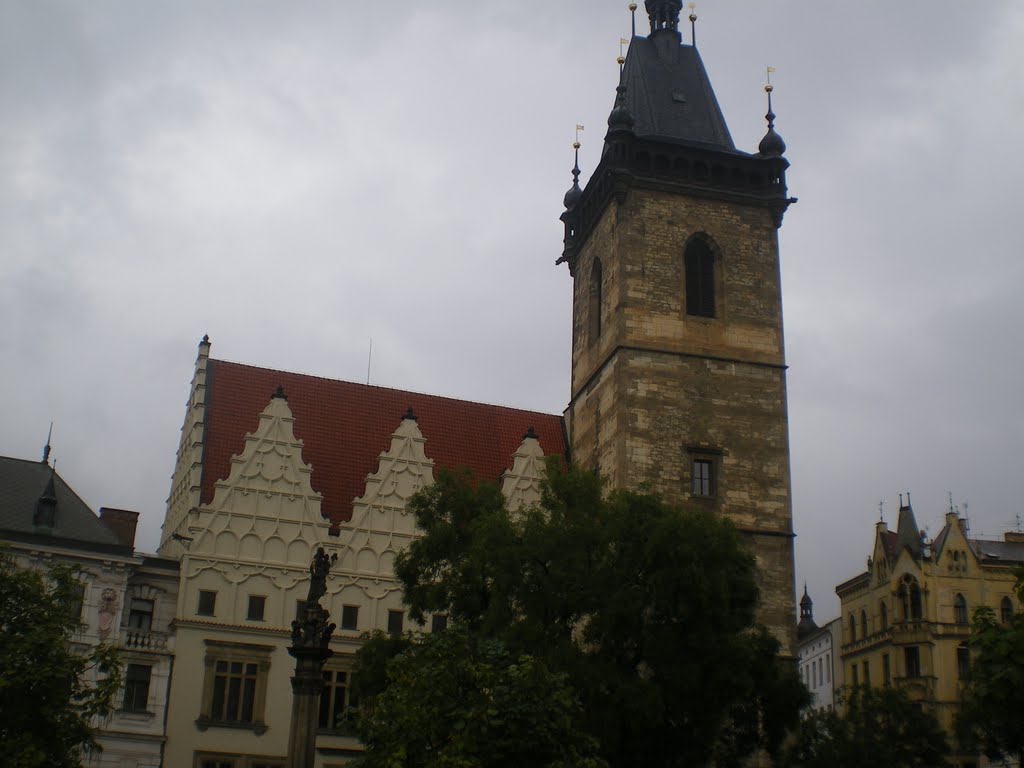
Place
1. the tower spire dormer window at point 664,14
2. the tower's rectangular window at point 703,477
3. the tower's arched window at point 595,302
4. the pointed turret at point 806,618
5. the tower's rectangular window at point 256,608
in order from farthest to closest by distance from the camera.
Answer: the pointed turret at point 806,618
the tower spire dormer window at point 664,14
the tower's arched window at point 595,302
the tower's rectangular window at point 703,477
the tower's rectangular window at point 256,608

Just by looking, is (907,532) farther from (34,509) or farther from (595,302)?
(34,509)

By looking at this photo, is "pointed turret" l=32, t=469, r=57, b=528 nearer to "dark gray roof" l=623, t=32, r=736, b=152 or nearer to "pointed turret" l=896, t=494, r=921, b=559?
"dark gray roof" l=623, t=32, r=736, b=152

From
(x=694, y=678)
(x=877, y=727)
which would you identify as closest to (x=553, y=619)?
(x=694, y=678)

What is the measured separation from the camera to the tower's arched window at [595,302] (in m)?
37.4

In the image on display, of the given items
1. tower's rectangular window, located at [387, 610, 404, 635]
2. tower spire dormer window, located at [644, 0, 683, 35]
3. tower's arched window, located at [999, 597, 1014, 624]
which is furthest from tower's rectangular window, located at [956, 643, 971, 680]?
tower spire dormer window, located at [644, 0, 683, 35]

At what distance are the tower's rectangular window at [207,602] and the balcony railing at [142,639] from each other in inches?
42.8

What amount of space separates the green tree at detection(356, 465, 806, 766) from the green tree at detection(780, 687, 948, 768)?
8.53m

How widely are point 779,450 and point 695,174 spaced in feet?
28.8

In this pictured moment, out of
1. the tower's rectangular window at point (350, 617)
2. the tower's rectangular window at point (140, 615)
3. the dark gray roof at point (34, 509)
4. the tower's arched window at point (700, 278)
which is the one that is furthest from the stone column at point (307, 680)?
the tower's arched window at point (700, 278)

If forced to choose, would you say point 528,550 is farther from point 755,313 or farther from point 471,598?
point 755,313

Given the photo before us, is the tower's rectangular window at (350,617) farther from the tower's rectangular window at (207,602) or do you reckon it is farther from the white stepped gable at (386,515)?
the tower's rectangular window at (207,602)

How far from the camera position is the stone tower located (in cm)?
3297

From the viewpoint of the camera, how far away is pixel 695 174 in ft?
119

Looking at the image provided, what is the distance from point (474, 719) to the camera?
657 inches
